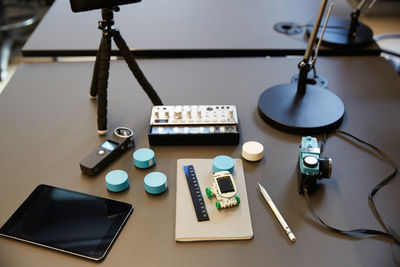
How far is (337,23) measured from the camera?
1398 millimetres

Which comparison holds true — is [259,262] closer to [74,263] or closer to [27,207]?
[74,263]

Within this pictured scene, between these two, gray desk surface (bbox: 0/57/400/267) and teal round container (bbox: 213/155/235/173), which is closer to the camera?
gray desk surface (bbox: 0/57/400/267)

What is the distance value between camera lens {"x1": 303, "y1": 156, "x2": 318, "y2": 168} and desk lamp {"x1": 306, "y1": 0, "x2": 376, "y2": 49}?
66 cm

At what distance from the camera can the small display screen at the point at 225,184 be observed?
0.79 metres

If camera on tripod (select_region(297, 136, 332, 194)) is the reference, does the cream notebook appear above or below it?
below

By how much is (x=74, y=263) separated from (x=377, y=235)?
1.98ft

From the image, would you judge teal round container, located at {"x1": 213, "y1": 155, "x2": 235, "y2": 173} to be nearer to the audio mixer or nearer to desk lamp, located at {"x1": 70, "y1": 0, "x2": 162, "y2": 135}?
the audio mixer

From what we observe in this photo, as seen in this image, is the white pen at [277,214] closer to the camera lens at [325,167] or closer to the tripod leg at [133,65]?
the camera lens at [325,167]

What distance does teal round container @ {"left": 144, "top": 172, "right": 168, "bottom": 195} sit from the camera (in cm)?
82

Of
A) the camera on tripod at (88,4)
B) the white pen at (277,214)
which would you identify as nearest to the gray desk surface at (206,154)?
the white pen at (277,214)

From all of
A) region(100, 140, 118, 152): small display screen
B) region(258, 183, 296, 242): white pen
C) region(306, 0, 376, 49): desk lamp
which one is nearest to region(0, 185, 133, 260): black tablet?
region(100, 140, 118, 152): small display screen

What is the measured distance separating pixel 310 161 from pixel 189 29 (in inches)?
31.9

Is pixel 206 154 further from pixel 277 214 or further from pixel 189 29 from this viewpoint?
pixel 189 29

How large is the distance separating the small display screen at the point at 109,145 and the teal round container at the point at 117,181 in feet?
0.27
